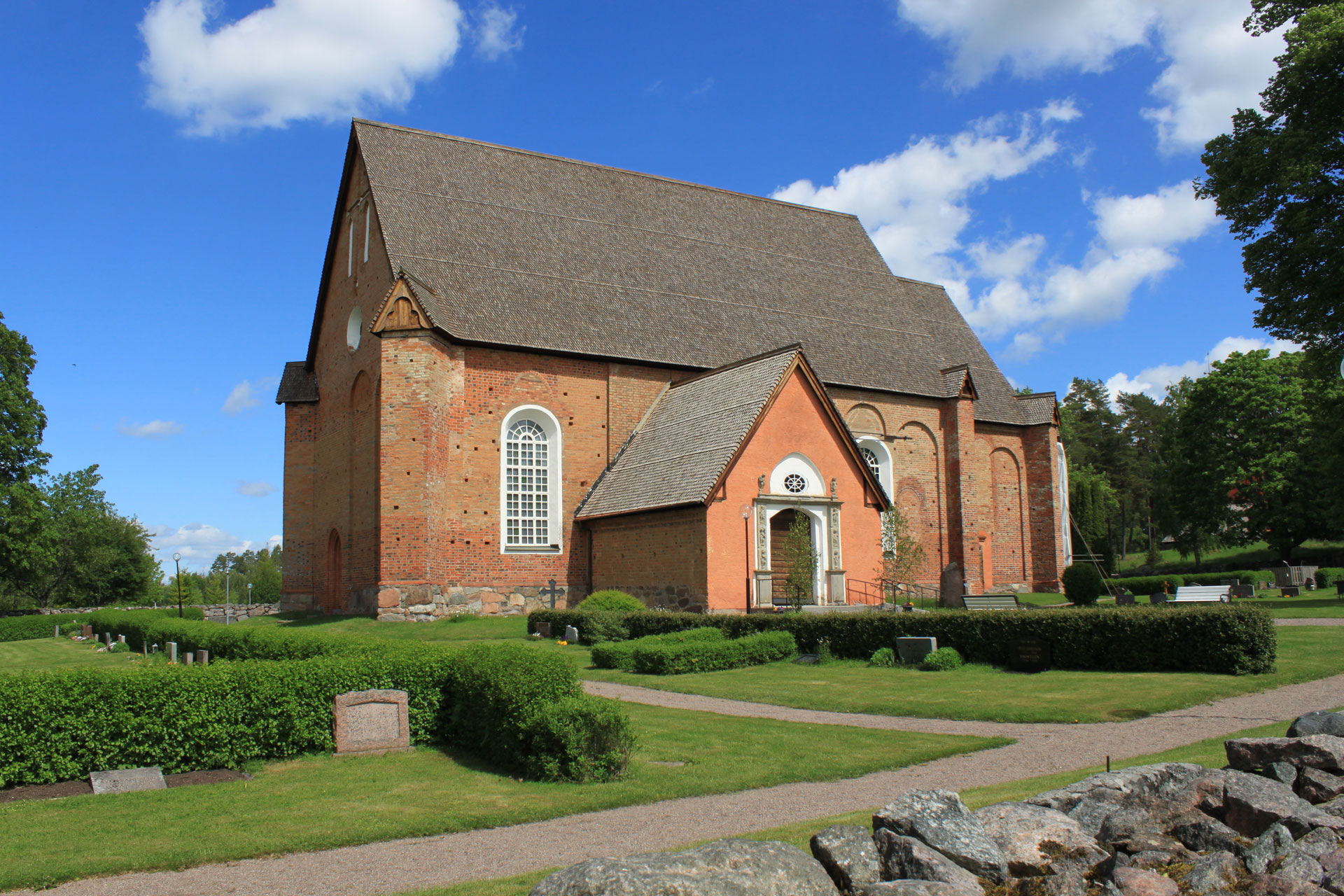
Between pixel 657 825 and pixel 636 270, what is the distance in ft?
89.7

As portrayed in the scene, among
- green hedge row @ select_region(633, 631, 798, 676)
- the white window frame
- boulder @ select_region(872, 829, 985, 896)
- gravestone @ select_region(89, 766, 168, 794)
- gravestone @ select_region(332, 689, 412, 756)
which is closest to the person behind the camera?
boulder @ select_region(872, 829, 985, 896)

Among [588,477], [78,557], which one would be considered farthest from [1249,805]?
[78,557]

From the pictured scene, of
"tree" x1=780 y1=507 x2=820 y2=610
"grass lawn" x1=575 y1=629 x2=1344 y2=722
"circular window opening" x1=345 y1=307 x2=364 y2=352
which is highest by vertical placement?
"circular window opening" x1=345 y1=307 x2=364 y2=352

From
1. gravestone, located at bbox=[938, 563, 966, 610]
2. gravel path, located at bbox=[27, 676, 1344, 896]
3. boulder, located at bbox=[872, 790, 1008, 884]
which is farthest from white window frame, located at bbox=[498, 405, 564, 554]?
boulder, located at bbox=[872, 790, 1008, 884]

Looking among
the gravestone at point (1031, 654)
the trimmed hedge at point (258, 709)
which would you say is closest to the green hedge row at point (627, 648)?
the gravestone at point (1031, 654)

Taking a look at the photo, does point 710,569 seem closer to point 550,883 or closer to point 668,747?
point 668,747

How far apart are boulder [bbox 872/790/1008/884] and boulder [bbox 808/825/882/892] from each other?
23cm

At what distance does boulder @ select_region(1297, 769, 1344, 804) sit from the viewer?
22.8ft

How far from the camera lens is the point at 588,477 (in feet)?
97.0

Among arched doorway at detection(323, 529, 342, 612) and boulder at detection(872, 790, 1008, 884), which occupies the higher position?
arched doorway at detection(323, 529, 342, 612)

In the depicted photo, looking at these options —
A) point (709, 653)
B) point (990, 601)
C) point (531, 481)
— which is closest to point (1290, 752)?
point (709, 653)

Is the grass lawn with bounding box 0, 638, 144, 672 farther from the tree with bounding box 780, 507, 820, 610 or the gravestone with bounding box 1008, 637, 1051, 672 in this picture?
the gravestone with bounding box 1008, 637, 1051, 672

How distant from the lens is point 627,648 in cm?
1822

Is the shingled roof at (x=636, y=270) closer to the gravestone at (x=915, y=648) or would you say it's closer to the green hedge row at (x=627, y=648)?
the green hedge row at (x=627, y=648)
